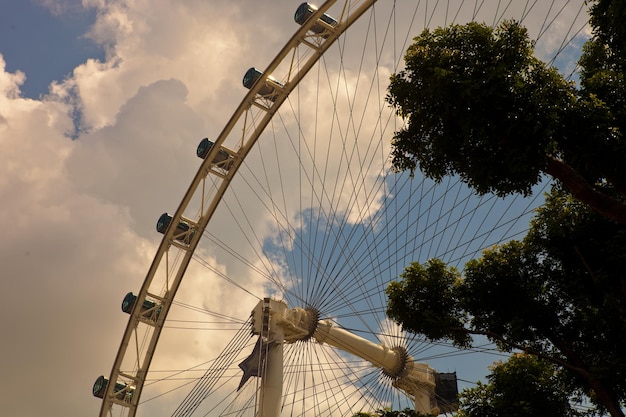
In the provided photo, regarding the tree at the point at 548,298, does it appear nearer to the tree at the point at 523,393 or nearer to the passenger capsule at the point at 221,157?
the tree at the point at 523,393

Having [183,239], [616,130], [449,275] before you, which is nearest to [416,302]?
[449,275]

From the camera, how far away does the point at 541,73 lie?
1388 cm

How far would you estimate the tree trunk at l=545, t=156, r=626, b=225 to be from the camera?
12914mm

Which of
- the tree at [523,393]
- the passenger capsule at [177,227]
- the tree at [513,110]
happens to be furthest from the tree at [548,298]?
the passenger capsule at [177,227]

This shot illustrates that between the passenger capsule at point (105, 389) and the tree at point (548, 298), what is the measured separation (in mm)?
20686

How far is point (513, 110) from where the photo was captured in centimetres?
1354

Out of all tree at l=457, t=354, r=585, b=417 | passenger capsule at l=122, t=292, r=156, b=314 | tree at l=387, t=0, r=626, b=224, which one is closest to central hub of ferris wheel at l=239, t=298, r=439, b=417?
tree at l=457, t=354, r=585, b=417

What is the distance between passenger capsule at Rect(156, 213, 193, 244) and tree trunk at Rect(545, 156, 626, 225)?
23.1m

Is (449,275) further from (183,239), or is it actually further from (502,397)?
(183,239)

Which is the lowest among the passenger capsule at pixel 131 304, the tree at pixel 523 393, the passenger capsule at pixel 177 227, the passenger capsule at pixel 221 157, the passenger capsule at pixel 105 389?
the tree at pixel 523 393

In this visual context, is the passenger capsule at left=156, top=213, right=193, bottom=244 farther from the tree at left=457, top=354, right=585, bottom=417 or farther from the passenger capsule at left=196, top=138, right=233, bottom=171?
the tree at left=457, top=354, right=585, bottom=417

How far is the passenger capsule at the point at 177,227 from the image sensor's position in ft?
113

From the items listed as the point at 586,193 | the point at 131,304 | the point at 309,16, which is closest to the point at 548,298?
the point at 586,193

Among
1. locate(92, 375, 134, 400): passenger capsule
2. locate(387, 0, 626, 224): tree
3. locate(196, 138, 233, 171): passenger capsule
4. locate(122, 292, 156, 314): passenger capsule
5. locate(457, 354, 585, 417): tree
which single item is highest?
locate(196, 138, 233, 171): passenger capsule
